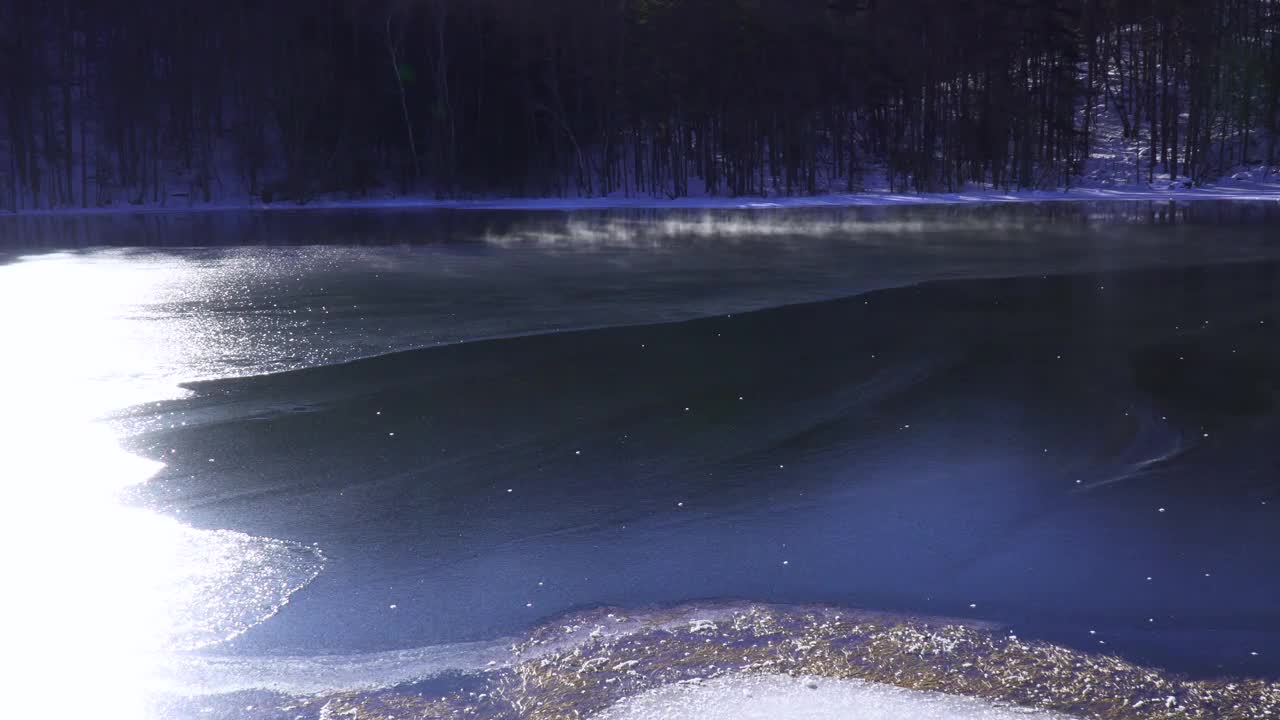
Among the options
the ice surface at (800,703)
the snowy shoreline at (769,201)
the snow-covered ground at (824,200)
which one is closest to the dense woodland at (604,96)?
the snow-covered ground at (824,200)

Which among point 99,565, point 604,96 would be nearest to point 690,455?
point 99,565

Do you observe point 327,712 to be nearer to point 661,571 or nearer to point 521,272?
point 661,571

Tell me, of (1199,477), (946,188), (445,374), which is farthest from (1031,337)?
(946,188)

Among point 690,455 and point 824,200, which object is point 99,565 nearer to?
point 690,455

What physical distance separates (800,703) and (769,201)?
131 feet

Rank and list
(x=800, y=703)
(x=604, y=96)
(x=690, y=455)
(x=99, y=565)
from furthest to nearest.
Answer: (x=604, y=96)
(x=690, y=455)
(x=99, y=565)
(x=800, y=703)

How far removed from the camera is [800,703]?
4.04 meters

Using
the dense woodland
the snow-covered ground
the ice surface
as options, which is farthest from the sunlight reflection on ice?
the dense woodland

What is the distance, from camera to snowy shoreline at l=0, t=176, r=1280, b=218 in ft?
131

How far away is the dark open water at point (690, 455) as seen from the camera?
16.3ft

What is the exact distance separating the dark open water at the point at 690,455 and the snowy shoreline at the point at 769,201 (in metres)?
24.5

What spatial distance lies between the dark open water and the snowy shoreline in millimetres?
24526

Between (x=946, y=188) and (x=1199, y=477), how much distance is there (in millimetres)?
42509

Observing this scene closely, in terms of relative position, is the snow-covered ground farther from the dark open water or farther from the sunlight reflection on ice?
the sunlight reflection on ice
